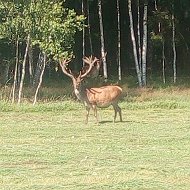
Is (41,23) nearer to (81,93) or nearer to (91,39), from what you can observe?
(81,93)

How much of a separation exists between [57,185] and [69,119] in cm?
1127

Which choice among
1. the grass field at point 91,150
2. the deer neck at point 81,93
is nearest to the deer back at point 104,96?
the deer neck at point 81,93

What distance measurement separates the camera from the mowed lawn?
1100cm

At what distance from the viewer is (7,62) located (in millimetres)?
39156

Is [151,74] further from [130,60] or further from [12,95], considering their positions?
[12,95]

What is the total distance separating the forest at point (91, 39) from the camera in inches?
1100

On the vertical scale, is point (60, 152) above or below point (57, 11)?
below

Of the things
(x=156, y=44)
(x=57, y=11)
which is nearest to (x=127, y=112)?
(x=57, y=11)

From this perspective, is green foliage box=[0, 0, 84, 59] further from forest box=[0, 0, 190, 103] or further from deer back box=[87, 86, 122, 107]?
deer back box=[87, 86, 122, 107]

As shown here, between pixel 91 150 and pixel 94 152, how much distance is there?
1.02 ft

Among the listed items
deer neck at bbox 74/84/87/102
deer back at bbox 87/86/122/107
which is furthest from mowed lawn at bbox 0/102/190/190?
deer neck at bbox 74/84/87/102

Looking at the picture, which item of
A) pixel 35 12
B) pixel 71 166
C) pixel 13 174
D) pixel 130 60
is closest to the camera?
pixel 13 174

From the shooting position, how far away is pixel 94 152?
561 inches

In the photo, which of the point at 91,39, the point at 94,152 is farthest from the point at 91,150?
the point at 91,39
